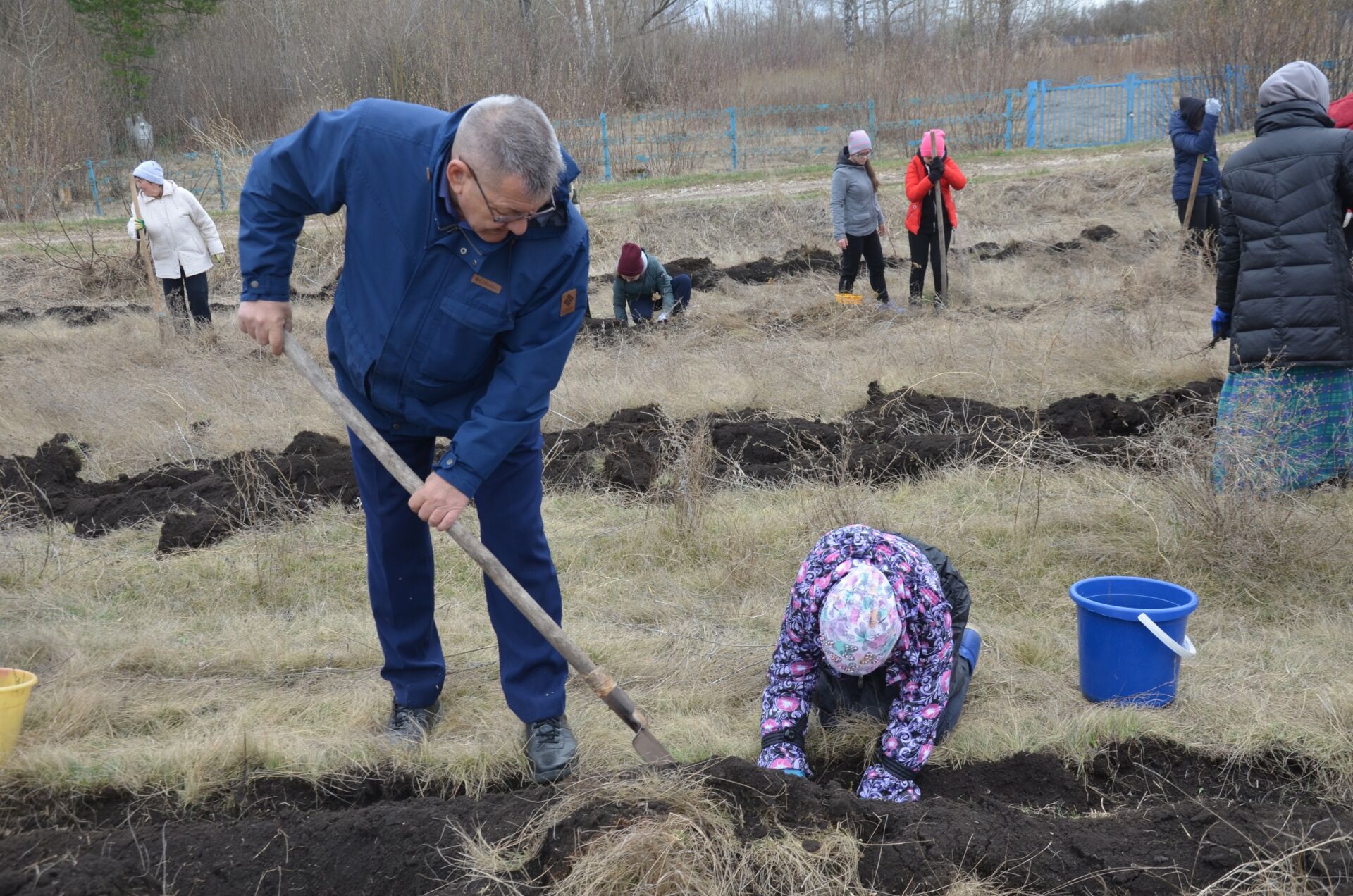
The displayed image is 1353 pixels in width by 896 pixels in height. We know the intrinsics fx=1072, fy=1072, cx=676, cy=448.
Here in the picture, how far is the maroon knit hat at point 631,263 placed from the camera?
9.27m

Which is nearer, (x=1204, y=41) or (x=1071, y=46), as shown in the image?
(x=1204, y=41)

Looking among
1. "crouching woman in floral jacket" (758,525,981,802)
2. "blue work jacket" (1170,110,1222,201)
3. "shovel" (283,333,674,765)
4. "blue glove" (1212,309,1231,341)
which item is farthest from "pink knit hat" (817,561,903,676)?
"blue work jacket" (1170,110,1222,201)

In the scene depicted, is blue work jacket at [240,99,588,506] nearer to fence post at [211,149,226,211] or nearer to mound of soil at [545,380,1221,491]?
mound of soil at [545,380,1221,491]

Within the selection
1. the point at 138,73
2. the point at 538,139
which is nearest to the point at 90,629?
the point at 538,139

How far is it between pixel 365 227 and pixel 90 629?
8.44 ft

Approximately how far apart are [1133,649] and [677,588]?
1891 millimetres

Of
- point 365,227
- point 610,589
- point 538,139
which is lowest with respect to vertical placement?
point 610,589

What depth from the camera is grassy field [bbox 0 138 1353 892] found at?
3.32 meters

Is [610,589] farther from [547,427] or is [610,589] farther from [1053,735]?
[547,427]

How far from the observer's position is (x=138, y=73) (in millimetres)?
27531

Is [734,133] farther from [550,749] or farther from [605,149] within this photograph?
[550,749]

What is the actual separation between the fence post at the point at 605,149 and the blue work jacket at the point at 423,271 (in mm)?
17043

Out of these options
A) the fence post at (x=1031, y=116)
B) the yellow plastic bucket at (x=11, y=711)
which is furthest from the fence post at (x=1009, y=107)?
the yellow plastic bucket at (x=11, y=711)

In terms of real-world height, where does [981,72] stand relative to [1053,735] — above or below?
above
